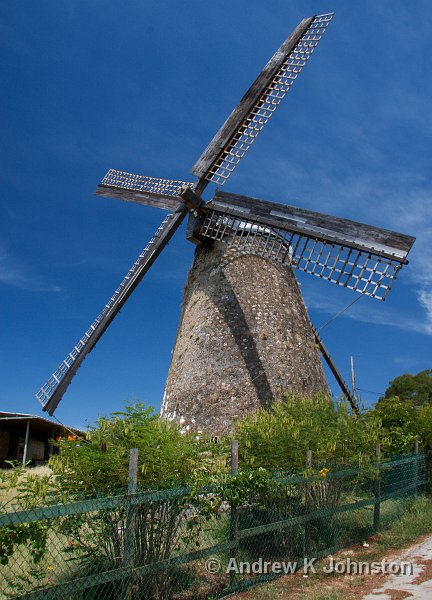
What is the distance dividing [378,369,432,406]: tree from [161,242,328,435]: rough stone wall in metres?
28.2

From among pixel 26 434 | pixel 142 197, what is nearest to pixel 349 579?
pixel 142 197

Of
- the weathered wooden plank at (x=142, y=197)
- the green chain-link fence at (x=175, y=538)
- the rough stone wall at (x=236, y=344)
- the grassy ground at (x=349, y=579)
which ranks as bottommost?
the grassy ground at (x=349, y=579)

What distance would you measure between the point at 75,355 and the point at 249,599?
10.5 m

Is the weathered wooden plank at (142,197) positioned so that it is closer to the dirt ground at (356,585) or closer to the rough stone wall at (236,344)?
the rough stone wall at (236,344)

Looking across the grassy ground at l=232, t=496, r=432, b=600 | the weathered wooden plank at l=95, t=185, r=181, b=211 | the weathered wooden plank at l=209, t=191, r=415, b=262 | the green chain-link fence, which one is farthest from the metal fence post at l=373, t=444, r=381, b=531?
the weathered wooden plank at l=95, t=185, r=181, b=211

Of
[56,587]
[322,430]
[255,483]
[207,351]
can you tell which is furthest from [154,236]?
[56,587]

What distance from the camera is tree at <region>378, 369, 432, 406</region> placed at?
39.4 metres

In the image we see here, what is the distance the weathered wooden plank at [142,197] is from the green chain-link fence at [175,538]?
891 centimetres

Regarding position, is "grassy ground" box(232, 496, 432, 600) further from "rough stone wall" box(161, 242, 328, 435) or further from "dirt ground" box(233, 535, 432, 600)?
"rough stone wall" box(161, 242, 328, 435)

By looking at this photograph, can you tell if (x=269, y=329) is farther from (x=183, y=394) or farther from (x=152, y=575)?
(x=152, y=575)

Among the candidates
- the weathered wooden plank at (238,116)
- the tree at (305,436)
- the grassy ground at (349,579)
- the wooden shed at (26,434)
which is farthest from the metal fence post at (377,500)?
the wooden shed at (26,434)

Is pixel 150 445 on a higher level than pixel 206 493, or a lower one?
higher

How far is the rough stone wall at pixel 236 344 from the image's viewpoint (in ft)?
40.7

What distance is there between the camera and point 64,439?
562 centimetres
